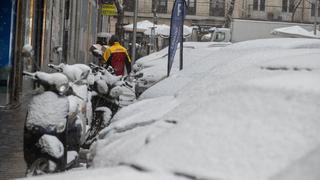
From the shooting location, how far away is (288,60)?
398cm

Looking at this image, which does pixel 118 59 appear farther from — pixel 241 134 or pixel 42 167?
pixel 241 134

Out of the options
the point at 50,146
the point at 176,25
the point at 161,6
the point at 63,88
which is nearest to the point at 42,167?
the point at 50,146

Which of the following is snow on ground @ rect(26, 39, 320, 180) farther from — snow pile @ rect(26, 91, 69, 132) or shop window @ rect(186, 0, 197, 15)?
shop window @ rect(186, 0, 197, 15)

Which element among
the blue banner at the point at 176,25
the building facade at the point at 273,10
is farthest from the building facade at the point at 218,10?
the blue banner at the point at 176,25

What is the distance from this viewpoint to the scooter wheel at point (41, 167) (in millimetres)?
5605

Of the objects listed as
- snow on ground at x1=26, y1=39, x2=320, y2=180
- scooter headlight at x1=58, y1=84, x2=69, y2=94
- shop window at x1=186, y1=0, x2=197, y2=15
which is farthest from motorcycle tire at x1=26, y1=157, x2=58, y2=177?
shop window at x1=186, y1=0, x2=197, y2=15

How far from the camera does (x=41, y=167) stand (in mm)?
5625

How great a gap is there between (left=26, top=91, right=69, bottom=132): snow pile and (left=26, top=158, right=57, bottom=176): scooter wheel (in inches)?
10.7

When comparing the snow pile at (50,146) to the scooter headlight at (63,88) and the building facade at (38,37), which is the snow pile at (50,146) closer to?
the scooter headlight at (63,88)

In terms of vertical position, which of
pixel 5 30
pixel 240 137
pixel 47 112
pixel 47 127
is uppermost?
pixel 5 30

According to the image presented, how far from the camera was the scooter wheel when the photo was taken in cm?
561

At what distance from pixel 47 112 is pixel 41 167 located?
0.48 meters

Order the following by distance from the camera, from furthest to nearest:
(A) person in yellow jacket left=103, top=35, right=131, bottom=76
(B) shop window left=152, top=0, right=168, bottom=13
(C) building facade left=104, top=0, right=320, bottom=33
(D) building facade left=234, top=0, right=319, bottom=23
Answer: (D) building facade left=234, top=0, right=319, bottom=23, (B) shop window left=152, top=0, right=168, bottom=13, (C) building facade left=104, top=0, right=320, bottom=33, (A) person in yellow jacket left=103, top=35, right=131, bottom=76

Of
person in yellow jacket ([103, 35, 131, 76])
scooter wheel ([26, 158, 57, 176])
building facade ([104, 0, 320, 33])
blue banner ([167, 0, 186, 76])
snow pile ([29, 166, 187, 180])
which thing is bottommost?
scooter wheel ([26, 158, 57, 176])
